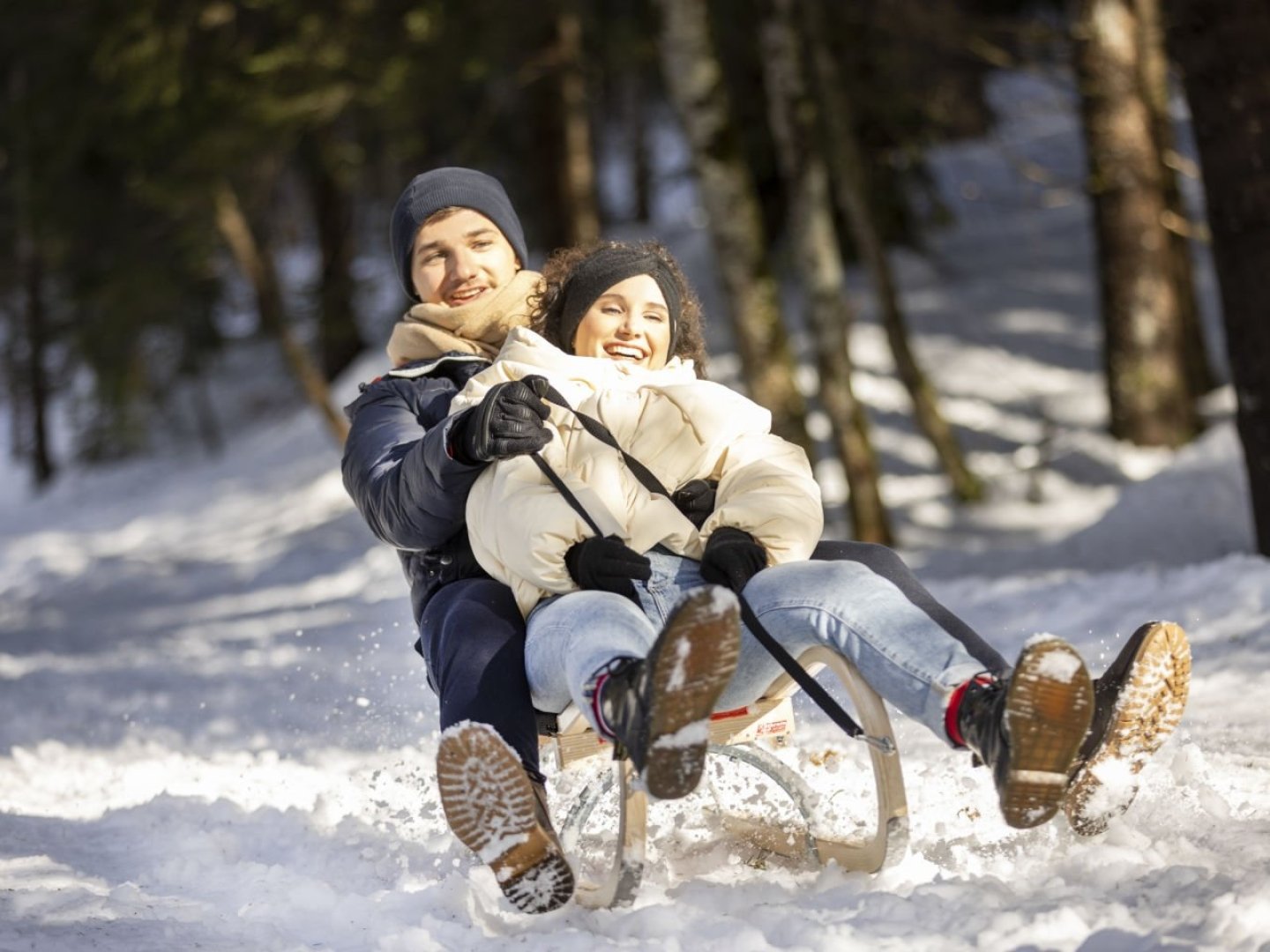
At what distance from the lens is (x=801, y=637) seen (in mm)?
3051

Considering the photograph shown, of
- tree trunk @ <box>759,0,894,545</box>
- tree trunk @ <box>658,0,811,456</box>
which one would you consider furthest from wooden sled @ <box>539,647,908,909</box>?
tree trunk @ <box>759,0,894,545</box>

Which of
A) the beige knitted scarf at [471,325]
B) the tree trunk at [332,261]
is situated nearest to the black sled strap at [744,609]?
the beige knitted scarf at [471,325]

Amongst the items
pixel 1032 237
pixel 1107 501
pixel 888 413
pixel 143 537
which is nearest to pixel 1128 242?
pixel 1107 501

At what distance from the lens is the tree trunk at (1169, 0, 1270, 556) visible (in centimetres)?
545

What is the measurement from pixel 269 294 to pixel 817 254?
7000 millimetres

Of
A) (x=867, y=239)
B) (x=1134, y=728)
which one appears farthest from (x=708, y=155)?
(x=1134, y=728)

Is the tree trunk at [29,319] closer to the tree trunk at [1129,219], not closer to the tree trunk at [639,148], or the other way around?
the tree trunk at [639,148]

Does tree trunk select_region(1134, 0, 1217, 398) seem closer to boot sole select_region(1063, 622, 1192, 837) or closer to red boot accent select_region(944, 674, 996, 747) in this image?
boot sole select_region(1063, 622, 1192, 837)

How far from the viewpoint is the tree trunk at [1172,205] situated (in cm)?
1003

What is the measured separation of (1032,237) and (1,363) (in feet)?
53.1

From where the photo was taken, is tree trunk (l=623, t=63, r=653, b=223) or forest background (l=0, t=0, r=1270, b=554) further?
tree trunk (l=623, t=63, r=653, b=223)

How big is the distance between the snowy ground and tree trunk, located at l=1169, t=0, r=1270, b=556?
592 mm

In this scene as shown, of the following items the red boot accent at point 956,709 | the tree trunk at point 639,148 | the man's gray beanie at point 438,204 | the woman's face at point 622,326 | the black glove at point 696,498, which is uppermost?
the tree trunk at point 639,148

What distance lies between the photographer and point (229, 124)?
486 inches
